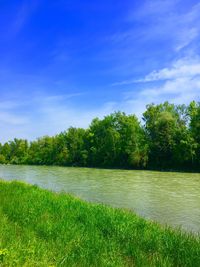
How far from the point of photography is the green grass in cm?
768

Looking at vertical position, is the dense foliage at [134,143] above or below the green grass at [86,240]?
above

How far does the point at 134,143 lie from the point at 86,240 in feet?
212

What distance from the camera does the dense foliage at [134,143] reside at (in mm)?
63000

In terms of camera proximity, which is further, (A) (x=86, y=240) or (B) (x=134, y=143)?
(B) (x=134, y=143)

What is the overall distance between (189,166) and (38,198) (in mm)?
47686

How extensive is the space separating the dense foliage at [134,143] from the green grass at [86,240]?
49.2 metres

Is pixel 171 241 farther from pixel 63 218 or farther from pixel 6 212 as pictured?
pixel 6 212

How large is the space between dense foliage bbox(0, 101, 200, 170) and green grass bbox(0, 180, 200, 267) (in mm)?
49172

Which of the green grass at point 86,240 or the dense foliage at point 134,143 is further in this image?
the dense foliage at point 134,143

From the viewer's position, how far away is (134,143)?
73750mm

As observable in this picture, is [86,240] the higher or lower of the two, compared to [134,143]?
lower

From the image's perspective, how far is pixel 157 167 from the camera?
66.1m

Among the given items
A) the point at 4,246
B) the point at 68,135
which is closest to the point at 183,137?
the point at 68,135

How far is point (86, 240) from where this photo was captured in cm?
943
